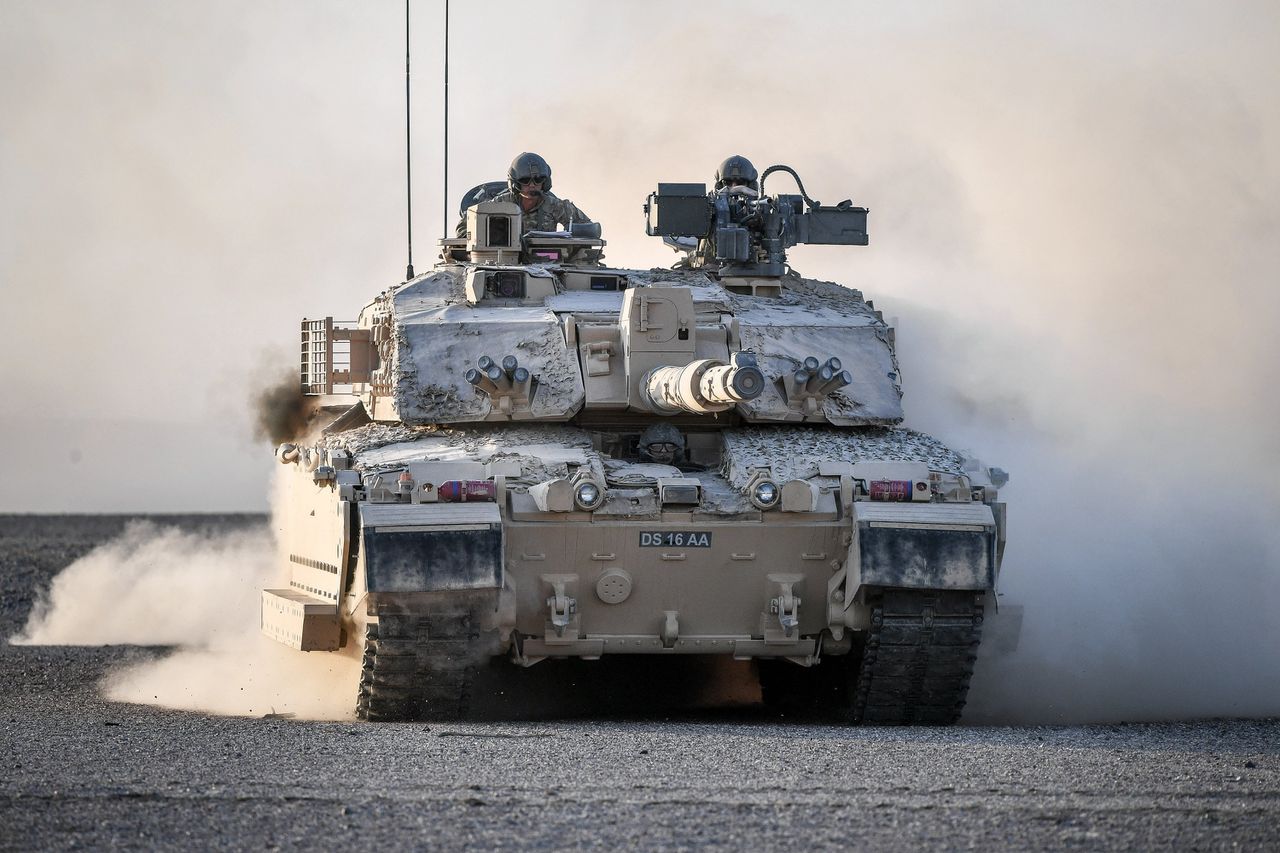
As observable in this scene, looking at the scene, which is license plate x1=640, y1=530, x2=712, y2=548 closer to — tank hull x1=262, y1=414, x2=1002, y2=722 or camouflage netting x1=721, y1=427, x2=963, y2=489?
tank hull x1=262, y1=414, x2=1002, y2=722

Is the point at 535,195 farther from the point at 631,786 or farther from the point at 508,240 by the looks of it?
the point at 631,786

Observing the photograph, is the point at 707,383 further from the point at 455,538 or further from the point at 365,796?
the point at 365,796

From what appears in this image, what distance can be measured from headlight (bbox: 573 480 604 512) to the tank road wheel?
99 cm

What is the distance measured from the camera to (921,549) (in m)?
13.2

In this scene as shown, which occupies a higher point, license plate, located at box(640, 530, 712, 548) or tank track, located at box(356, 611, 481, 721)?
license plate, located at box(640, 530, 712, 548)

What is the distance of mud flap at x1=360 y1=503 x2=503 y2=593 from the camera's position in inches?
503

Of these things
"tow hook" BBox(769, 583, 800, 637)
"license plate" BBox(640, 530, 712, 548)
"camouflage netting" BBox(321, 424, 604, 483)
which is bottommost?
"tow hook" BBox(769, 583, 800, 637)

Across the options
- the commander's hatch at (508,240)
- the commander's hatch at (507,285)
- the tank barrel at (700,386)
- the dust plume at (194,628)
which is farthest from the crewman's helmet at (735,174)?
the dust plume at (194,628)

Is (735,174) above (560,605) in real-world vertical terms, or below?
above

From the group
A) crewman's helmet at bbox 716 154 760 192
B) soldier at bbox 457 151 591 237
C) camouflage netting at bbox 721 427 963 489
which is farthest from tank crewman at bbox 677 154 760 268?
camouflage netting at bbox 721 427 963 489

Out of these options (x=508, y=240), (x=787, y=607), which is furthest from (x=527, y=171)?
(x=787, y=607)

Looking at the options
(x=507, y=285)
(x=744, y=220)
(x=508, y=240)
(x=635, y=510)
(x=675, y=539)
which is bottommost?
(x=675, y=539)

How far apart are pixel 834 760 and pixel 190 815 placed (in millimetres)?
3516

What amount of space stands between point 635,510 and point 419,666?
1.70 meters
